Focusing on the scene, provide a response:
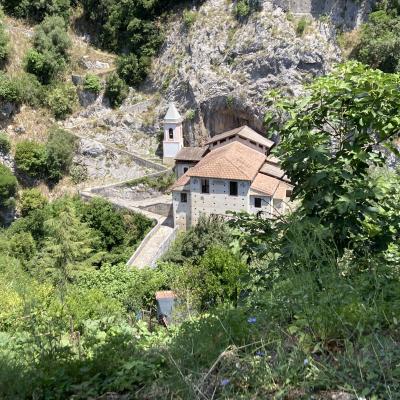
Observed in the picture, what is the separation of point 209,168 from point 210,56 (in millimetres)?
10738

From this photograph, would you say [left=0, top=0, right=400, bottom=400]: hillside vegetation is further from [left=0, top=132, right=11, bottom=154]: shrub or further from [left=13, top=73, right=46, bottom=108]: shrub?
[left=13, top=73, right=46, bottom=108]: shrub

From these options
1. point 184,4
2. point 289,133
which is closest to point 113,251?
point 184,4

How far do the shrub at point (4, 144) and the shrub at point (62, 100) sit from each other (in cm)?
411

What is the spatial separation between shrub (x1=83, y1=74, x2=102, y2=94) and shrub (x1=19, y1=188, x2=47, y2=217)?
28.4 feet

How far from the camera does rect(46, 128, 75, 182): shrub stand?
29.8m

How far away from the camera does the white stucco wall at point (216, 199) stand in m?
23.9

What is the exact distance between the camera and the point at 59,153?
29875 mm

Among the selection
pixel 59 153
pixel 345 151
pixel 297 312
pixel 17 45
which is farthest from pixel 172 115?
pixel 297 312

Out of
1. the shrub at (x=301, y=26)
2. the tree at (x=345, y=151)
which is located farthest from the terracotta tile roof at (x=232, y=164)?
the tree at (x=345, y=151)

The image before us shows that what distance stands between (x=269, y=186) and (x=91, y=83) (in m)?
16.2

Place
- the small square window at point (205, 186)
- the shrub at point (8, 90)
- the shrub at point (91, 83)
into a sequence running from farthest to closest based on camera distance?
the shrub at point (91, 83)
the shrub at point (8, 90)
the small square window at point (205, 186)

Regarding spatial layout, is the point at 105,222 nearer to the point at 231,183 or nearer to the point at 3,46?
the point at 231,183

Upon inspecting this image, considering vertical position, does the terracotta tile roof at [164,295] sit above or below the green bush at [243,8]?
below

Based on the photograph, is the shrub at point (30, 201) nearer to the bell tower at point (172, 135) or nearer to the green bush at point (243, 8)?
the bell tower at point (172, 135)
